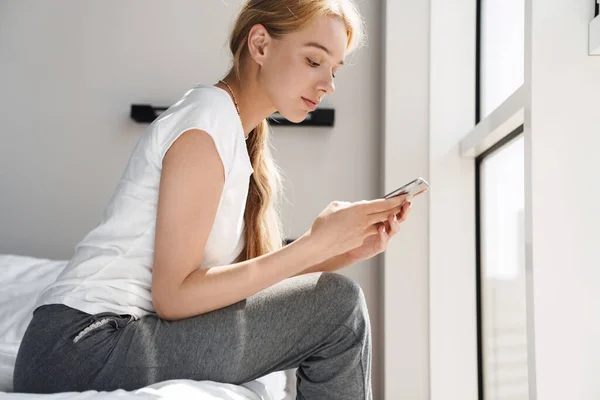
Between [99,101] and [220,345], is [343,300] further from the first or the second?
[99,101]

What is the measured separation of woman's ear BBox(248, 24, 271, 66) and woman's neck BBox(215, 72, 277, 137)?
0.05m

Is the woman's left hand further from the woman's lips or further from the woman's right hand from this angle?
the woman's lips

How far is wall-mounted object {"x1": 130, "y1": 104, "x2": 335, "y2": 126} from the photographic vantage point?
2.54m

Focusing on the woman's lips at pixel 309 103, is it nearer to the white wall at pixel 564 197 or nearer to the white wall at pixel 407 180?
the white wall at pixel 564 197

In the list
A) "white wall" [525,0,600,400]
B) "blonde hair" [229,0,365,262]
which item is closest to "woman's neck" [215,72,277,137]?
"blonde hair" [229,0,365,262]

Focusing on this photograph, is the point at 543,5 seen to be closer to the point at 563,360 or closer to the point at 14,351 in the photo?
the point at 563,360

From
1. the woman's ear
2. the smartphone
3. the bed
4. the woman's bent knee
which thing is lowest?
the bed

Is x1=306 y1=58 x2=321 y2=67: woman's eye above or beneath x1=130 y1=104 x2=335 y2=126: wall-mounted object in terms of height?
beneath

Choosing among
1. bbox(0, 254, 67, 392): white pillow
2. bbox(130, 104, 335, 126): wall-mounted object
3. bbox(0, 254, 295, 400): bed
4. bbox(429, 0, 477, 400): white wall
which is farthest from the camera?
bbox(130, 104, 335, 126): wall-mounted object

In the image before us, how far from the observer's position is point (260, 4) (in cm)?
137

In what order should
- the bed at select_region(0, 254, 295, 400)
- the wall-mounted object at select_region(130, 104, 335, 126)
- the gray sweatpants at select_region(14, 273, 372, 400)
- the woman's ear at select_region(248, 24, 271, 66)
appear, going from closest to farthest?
the bed at select_region(0, 254, 295, 400)
the gray sweatpants at select_region(14, 273, 372, 400)
the woman's ear at select_region(248, 24, 271, 66)
the wall-mounted object at select_region(130, 104, 335, 126)

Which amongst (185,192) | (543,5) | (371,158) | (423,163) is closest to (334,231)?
(185,192)

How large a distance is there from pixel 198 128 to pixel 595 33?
66 centimetres

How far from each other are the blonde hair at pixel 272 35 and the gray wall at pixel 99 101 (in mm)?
999
